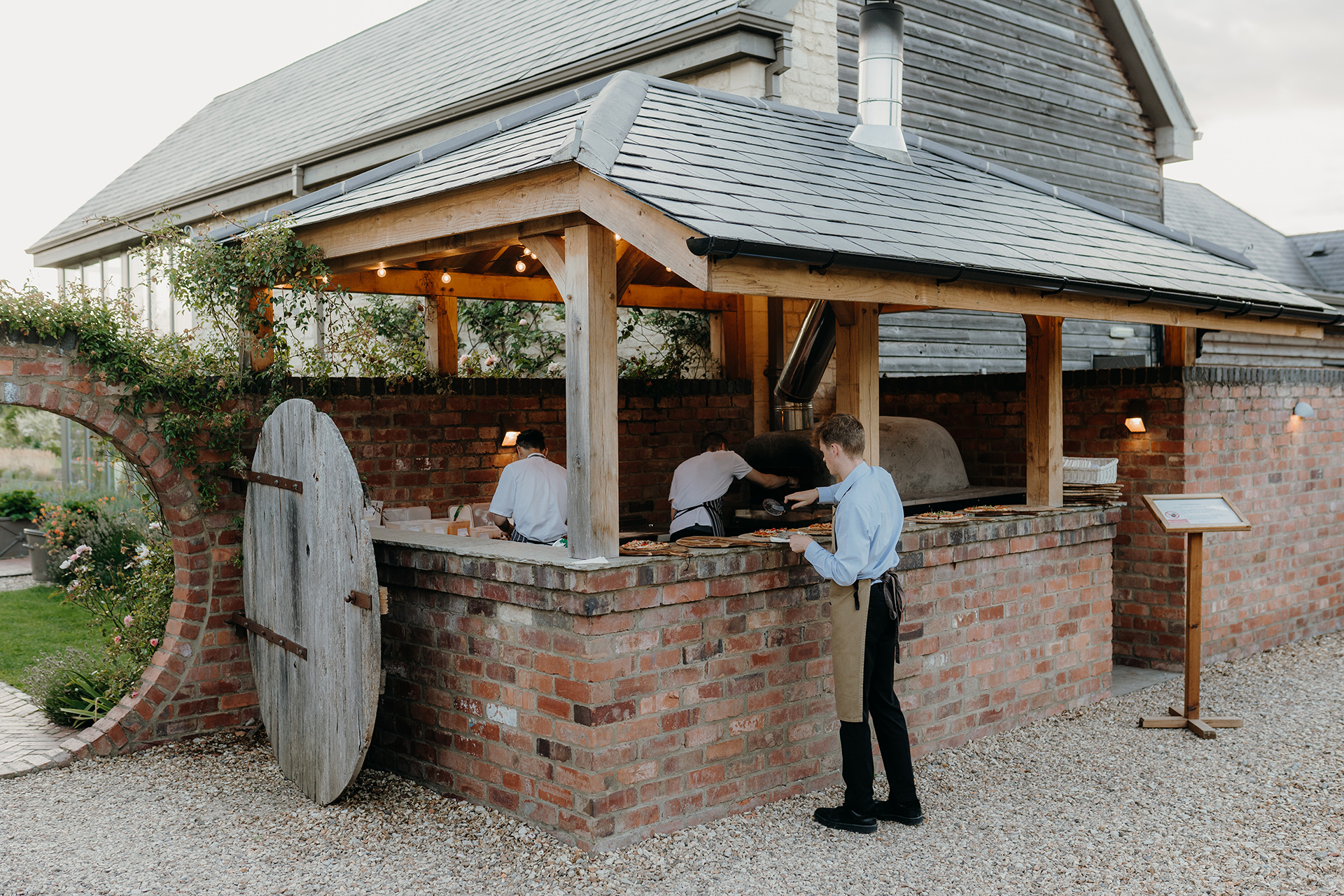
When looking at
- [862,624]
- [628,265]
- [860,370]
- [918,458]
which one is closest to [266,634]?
[628,265]

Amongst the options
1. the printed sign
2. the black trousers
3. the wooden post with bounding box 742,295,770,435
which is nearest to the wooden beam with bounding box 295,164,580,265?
the black trousers

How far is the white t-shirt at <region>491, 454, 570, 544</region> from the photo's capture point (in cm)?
632

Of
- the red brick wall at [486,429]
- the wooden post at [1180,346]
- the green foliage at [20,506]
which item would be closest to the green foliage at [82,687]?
the red brick wall at [486,429]

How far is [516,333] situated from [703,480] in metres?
4.36

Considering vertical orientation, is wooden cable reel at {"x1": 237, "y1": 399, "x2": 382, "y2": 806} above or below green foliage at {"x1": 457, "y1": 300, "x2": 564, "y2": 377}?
below

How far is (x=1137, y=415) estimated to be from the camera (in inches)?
320

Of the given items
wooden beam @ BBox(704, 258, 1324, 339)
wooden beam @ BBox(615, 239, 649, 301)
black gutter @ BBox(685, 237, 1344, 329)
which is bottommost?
wooden beam @ BBox(704, 258, 1324, 339)

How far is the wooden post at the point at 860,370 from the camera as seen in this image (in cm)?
564

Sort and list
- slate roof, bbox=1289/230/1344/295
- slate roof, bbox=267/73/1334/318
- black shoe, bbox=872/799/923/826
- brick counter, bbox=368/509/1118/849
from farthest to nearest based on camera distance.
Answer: slate roof, bbox=1289/230/1344/295 < black shoe, bbox=872/799/923/826 < slate roof, bbox=267/73/1334/318 < brick counter, bbox=368/509/1118/849

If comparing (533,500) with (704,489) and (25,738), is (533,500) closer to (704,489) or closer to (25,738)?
(704,489)

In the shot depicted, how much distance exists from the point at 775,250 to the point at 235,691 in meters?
4.23

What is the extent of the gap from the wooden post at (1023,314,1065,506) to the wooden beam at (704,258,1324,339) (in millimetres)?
481

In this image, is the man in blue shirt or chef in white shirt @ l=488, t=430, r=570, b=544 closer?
the man in blue shirt

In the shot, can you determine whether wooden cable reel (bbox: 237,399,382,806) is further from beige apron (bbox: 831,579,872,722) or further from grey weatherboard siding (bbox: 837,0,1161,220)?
grey weatherboard siding (bbox: 837,0,1161,220)
